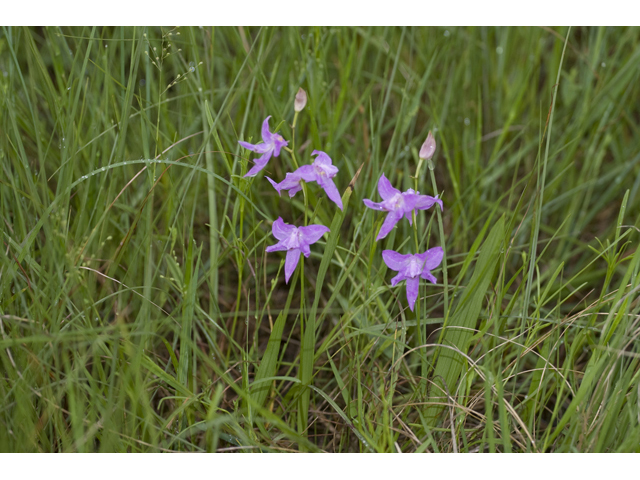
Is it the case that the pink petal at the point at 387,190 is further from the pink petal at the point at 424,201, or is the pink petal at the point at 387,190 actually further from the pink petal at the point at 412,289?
the pink petal at the point at 412,289

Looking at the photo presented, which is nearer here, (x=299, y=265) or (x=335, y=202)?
(x=335, y=202)

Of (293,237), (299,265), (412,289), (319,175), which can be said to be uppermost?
(319,175)

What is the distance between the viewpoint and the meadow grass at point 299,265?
1.08 m

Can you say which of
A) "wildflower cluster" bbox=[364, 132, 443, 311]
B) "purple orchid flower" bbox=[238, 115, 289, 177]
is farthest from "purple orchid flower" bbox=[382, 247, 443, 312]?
"purple orchid flower" bbox=[238, 115, 289, 177]

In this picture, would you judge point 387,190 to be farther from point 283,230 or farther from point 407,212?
point 283,230

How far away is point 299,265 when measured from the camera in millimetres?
1372

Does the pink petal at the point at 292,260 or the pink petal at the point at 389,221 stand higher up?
the pink petal at the point at 389,221

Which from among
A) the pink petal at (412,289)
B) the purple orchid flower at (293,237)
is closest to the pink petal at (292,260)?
the purple orchid flower at (293,237)

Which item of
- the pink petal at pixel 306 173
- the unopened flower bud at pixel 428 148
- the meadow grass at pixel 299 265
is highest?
the unopened flower bud at pixel 428 148

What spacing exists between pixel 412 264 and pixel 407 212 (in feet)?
0.35

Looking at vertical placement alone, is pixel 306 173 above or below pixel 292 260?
above

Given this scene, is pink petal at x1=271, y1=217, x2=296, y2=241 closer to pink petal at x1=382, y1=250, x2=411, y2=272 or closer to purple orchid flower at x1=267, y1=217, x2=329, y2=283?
purple orchid flower at x1=267, y1=217, x2=329, y2=283

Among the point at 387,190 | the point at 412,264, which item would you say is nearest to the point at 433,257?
the point at 412,264
